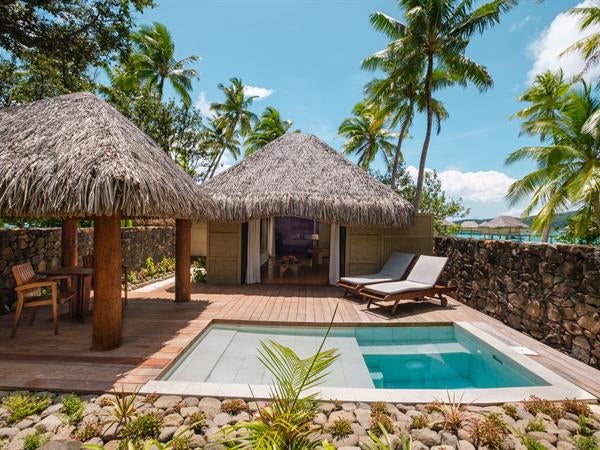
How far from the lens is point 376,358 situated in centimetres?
443

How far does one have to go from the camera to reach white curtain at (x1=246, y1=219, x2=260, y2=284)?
27.5 ft

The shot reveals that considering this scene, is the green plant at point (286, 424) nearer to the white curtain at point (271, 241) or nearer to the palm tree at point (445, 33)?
the white curtain at point (271, 241)

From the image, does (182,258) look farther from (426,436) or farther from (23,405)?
(426,436)

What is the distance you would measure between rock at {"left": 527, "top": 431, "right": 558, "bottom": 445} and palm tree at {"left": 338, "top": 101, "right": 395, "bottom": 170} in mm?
17250

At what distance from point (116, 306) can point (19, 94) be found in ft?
34.6

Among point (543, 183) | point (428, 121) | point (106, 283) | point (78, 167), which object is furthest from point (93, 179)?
point (543, 183)

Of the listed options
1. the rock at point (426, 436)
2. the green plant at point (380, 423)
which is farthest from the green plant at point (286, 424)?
the rock at point (426, 436)

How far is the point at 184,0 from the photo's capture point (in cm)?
762

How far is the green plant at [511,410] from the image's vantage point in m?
2.71

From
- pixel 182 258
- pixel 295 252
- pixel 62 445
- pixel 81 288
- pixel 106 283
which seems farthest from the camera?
pixel 295 252

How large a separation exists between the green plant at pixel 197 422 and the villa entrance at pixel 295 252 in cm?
594

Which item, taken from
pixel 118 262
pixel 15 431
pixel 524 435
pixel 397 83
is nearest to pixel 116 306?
pixel 118 262

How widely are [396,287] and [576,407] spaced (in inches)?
129

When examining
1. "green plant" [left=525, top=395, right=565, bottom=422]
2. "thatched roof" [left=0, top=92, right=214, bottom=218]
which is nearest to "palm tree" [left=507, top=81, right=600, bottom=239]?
"green plant" [left=525, top=395, right=565, bottom=422]
